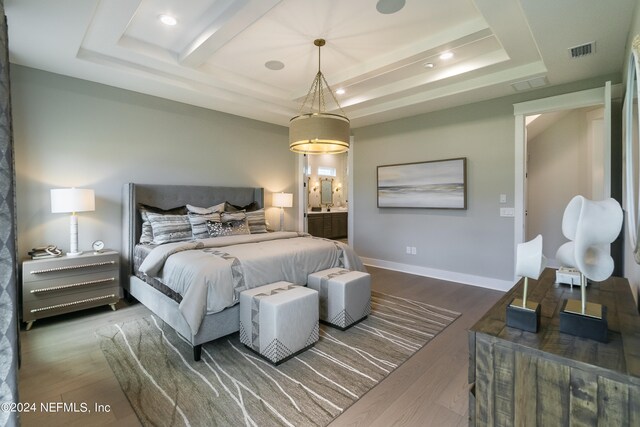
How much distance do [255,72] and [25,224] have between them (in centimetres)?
310

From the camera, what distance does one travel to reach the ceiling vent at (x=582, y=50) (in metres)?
2.62

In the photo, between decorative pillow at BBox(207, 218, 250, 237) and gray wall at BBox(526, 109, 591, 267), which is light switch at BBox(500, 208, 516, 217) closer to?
gray wall at BBox(526, 109, 591, 267)

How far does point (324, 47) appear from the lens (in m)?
3.26

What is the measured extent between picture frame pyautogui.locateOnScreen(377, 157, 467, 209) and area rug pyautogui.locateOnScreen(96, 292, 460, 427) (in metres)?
2.16

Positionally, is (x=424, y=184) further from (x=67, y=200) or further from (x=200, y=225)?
(x=67, y=200)

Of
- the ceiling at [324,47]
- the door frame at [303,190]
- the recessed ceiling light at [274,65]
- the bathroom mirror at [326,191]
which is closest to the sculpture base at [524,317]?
the ceiling at [324,47]

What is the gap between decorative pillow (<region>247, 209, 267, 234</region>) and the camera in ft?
14.2

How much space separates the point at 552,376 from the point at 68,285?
3.91 metres

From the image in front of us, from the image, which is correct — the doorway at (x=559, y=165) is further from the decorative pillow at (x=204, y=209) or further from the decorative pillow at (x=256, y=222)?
the decorative pillow at (x=204, y=209)

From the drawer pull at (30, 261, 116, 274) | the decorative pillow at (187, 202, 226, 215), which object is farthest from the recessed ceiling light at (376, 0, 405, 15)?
the drawer pull at (30, 261, 116, 274)

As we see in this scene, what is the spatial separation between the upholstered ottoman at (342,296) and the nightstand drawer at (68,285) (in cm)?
223

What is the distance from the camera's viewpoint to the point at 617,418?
0.82m

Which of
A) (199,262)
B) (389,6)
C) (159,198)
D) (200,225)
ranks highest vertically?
(389,6)

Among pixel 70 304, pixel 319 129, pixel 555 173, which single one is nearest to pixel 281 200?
pixel 319 129
